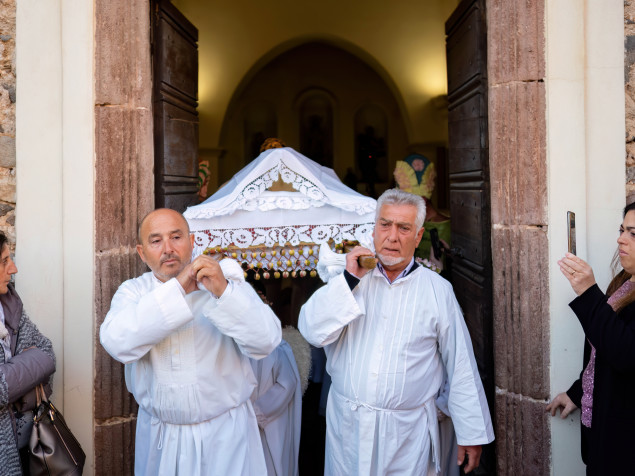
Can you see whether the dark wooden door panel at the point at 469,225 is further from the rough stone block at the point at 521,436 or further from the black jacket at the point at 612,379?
the black jacket at the point at 612,379

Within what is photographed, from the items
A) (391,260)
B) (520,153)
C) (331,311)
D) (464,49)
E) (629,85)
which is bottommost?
(331,311)

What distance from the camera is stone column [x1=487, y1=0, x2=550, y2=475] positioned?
3.18 meters

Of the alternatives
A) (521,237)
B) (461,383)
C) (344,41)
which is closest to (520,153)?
(521,237)

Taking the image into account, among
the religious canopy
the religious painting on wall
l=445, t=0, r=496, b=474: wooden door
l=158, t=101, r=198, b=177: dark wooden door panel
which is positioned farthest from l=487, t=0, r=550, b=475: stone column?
the religious painting on wall

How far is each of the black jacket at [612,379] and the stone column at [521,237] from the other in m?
0.74

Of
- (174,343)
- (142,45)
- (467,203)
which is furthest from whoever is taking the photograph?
(467,203)

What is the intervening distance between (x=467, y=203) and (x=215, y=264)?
6.71 ft

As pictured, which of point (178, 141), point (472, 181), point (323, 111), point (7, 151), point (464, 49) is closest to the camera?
point (7, 151)

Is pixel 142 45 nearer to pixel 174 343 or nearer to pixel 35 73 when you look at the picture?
pixel 35 73

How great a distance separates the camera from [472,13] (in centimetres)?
360

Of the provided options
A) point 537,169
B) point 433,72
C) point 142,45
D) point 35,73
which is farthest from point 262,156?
point 433,72

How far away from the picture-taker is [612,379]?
2.39 meters

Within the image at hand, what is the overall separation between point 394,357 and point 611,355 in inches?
34.9

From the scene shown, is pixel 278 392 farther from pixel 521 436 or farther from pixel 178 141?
pixel 178 141
